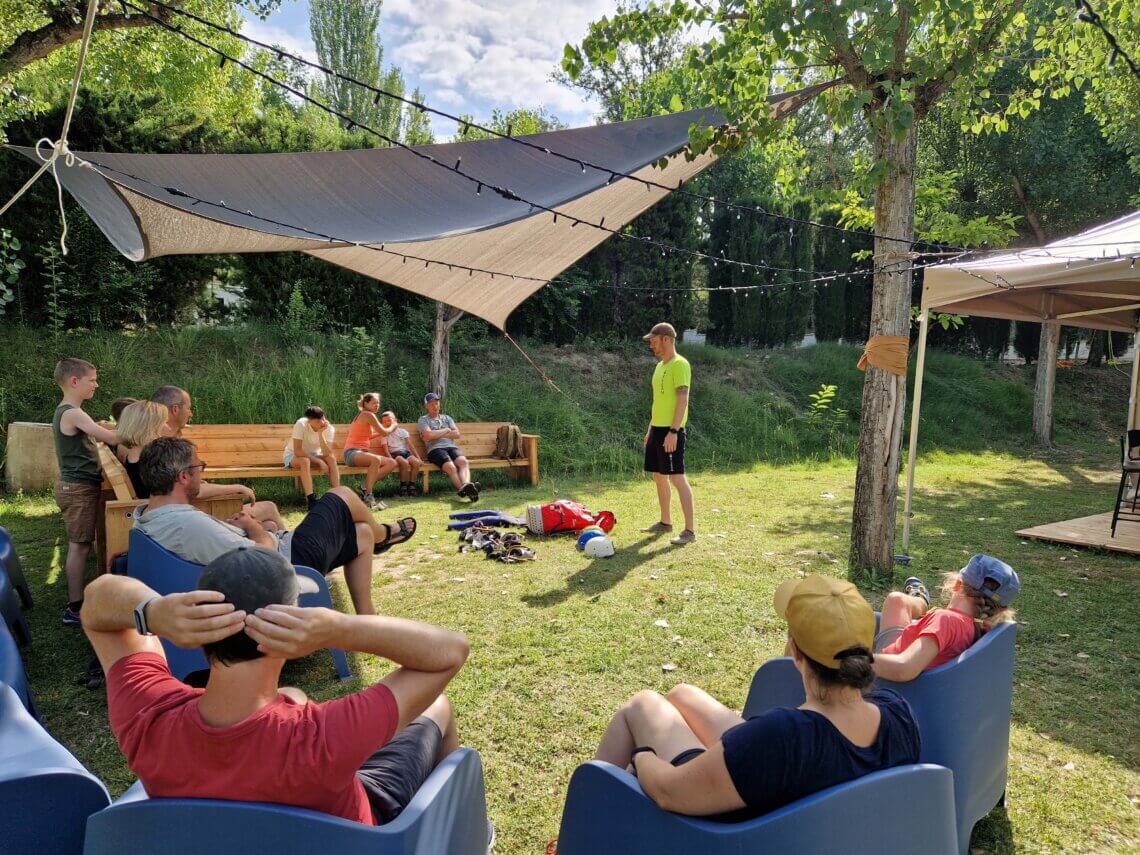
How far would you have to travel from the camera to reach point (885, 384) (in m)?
4.43

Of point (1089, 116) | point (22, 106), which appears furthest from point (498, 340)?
point (1089, 116)

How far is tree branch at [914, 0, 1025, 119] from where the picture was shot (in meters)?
3.87

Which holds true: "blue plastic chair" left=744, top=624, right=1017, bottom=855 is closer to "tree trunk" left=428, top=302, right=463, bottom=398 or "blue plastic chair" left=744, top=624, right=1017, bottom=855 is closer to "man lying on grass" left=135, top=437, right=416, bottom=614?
"man lying on grass" left=135, top=437, right=416, bottom=614

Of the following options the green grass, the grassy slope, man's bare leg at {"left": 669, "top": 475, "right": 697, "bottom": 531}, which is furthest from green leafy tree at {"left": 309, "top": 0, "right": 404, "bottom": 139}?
man's bare leg at {"left": 669, "top": 475, "right": 697, "bottom": 531}

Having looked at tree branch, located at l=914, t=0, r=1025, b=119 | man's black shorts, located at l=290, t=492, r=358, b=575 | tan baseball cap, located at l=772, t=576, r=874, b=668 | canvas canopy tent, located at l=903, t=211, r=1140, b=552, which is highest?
tree branch, located at l=914, t=0, r=1025, b=119

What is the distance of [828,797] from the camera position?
112 centimetres

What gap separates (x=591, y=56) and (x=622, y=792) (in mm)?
4312

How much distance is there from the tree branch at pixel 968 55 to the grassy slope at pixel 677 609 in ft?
10.1

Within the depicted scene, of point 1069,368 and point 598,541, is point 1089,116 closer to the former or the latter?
point 1069,368

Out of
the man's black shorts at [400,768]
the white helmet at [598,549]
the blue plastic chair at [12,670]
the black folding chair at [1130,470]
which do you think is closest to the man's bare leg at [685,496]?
the white helmet at [598,549]

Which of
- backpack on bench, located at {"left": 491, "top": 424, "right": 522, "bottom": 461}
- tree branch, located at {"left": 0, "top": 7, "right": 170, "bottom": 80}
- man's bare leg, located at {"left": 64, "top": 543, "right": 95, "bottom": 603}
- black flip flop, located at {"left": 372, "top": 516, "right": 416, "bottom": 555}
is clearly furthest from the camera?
backpack on bench, located at {"left": 491, "top": 424, "right": 522, "bottom": 461}

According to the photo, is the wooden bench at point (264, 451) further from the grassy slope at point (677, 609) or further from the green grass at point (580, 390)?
the green grass at point (580, 390)

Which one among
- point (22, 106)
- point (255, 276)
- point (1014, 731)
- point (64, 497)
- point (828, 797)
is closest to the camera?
point (828, 797)

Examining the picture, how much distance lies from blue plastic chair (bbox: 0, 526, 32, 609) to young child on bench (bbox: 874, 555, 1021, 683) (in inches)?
141
